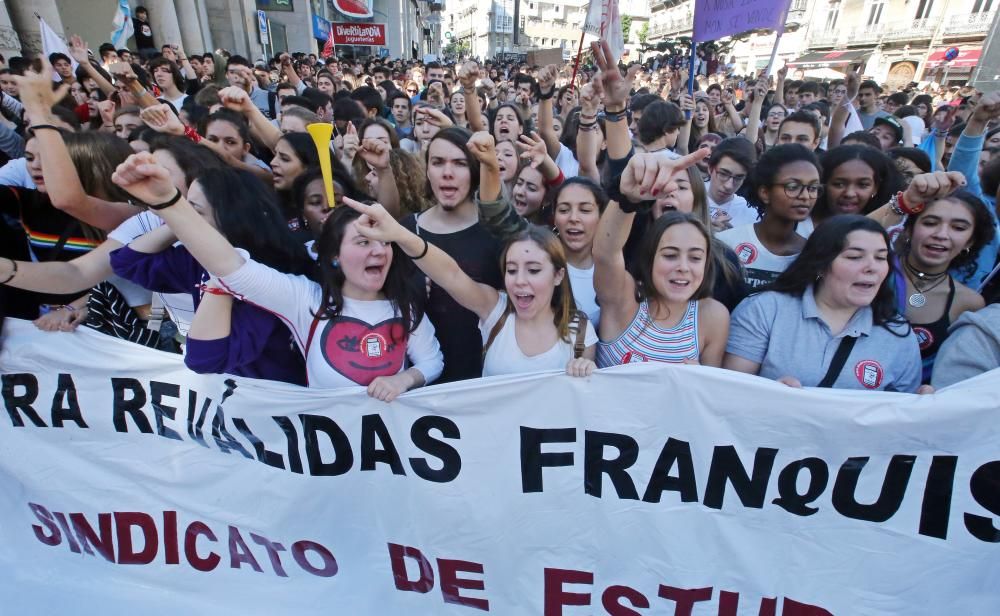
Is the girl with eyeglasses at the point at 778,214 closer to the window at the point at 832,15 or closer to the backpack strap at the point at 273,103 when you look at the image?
the backpack strap at the point at 273,103

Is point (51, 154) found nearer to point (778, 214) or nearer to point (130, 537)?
point (130, 537)

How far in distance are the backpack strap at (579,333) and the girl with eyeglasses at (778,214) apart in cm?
94

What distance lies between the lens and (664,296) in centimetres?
200

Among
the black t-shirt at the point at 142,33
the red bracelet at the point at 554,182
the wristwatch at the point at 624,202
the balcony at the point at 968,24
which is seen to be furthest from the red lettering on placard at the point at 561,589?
the balcony at the point at 968,24

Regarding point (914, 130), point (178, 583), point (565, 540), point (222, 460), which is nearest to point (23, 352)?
point (222, 460)

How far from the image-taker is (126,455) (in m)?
2.04

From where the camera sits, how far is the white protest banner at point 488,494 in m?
1.69

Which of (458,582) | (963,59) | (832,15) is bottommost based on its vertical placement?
(458,582)

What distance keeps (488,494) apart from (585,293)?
37.3 inches

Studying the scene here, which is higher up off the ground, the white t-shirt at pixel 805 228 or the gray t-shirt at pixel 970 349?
the white t-shirt at pixel 805 228

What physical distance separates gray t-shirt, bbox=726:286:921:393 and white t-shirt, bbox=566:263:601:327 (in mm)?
605

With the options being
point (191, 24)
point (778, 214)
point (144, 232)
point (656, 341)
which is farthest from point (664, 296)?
point (191, 24)

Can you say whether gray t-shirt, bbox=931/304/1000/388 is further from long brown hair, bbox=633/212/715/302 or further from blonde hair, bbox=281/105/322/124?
blonde hair, bbox=281/105/322/124

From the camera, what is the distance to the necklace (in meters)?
2.12
